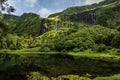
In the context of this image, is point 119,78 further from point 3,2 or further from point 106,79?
point 3,2

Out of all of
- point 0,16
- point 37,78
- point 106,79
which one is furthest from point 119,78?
point 0,16

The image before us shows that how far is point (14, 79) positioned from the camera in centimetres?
6900

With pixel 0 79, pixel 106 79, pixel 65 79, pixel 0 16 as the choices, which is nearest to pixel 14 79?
pixel 0 79

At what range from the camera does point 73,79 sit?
2717 inches

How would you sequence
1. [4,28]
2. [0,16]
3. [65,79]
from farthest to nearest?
[65,79]
[0,16]
[4,28]

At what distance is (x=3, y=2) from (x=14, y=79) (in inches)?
1704


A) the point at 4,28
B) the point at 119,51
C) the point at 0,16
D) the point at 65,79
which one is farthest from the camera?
the point at 119,51

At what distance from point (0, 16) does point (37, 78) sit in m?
41.1

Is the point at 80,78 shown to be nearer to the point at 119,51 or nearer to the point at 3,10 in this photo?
the point at 3,10

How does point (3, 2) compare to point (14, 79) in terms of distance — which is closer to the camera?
point (3, 2)

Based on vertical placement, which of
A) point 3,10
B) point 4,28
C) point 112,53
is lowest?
point 112,53

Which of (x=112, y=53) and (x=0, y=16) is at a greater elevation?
→ (x=0, y=16)

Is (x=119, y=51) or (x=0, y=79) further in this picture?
(x=119, y=51)

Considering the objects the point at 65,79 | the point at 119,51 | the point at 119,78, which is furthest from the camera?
the point at 119,51
